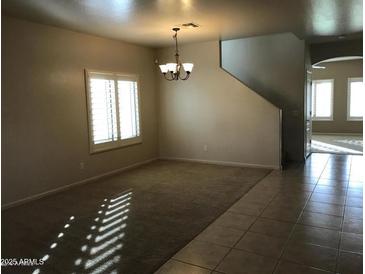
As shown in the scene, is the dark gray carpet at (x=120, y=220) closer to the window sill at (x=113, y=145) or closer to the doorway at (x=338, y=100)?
the window sill at (x=113, y=145)

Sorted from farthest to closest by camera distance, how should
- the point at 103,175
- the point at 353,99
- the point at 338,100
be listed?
1. the point at 338,100
2. the point at 353,99
3. the point at 103,175

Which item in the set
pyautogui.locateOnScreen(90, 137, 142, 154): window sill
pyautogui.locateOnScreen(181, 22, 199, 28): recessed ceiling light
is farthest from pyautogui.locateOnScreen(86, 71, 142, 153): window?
pyautogui.locateOnScreen(181, 22, 199, 28): recessed ceiling light

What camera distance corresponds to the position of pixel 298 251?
2848 mm

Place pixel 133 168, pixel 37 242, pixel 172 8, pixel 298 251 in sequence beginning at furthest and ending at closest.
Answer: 1. pixel 133 168
2. pixel 172 8
3. pixel 37 242
4. pixel 298 251

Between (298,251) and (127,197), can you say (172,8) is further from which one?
(298,251)

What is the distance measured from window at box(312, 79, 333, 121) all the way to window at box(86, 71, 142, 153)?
782 cm

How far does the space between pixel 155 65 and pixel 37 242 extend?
15.9 feet

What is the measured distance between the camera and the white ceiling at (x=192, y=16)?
12.3 feet

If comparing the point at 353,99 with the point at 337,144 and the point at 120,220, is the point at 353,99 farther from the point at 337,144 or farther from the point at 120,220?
the point at 120,220

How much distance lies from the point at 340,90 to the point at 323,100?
0.70 metres

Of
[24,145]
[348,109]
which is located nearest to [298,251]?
[24,145]

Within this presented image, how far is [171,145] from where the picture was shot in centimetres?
721

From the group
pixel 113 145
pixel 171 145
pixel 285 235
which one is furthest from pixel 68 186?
pixel 285 235

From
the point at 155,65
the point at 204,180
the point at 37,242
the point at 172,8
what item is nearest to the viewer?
the point at 37,242
